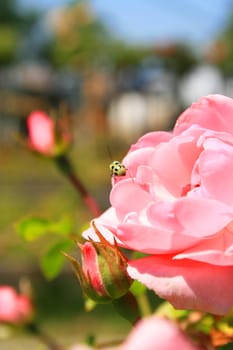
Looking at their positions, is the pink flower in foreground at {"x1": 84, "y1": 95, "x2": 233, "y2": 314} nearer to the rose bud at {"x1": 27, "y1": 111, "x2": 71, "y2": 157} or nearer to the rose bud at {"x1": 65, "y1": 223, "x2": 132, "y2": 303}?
the rose bud at {"x1": 65, "y1": 223, "x2": 132, "y2": 303}

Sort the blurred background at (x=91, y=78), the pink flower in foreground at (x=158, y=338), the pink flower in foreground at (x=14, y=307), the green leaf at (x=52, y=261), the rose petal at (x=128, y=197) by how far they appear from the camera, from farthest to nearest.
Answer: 1. the blurred background at (x=91, y=78)
2. the pink flower in foreground at (x=14, y=307)
3. the green leaf at (x=52, y=261)
4. the rose petal at (x=128, y=197)
5. the pink flower in foreground at (x=158, y=338)

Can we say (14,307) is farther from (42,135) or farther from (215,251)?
(215,251)

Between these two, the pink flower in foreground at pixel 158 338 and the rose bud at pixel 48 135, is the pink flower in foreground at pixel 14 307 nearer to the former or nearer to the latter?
the rose bud at pixel 48 135

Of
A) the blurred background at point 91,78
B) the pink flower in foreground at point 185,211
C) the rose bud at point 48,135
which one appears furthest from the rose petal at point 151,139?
the blurred background at point 91,78

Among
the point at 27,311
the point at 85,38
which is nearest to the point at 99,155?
the point at 85,38

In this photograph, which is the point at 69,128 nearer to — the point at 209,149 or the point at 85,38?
the point at 209,149

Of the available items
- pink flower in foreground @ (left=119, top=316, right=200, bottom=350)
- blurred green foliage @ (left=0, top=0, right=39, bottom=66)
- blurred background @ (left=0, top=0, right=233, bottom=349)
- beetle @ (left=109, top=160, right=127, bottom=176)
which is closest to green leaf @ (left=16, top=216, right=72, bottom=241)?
beetle @ (left=109, top=160, right=127, bottom=176)
